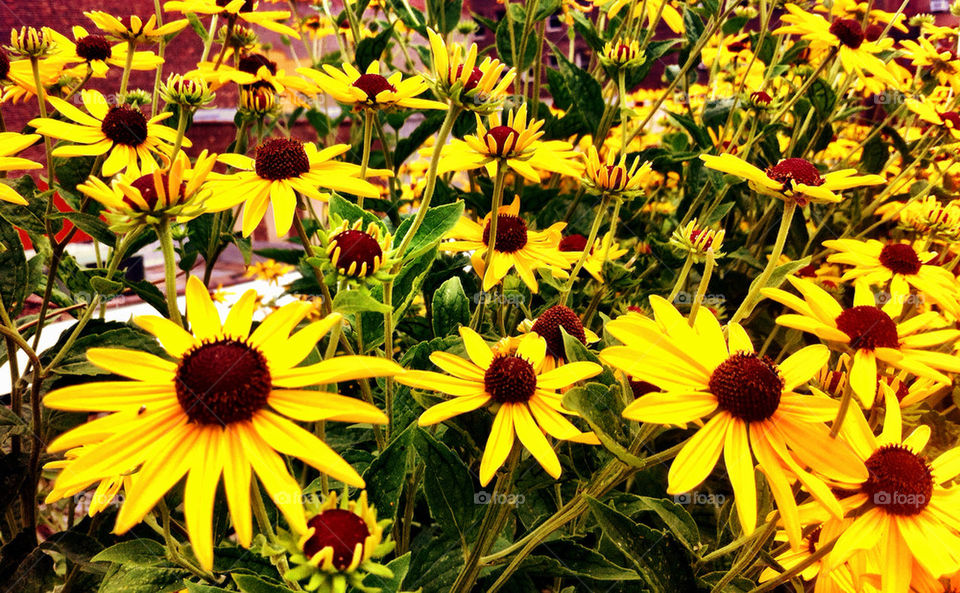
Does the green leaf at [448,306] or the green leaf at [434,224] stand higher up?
the green leaf at [434,224]

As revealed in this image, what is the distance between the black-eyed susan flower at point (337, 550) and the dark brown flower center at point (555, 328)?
32cm

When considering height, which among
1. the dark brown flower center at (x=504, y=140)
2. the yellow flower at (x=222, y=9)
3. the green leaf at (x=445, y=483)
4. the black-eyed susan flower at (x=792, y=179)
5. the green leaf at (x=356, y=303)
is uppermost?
the black-eyed susan flower at (x=792, y=179)

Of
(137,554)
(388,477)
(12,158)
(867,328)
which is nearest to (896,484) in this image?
(867,328)

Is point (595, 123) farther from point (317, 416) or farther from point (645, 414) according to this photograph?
point (317, 416)

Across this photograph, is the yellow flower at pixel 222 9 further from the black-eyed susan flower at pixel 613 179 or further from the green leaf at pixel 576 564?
the green leaf at pixel 576 564

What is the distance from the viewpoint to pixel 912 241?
123 centimetres

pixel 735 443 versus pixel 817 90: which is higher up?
pixel 817 90

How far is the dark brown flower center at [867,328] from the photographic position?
575mm

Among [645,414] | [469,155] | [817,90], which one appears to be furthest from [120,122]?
[817,90]

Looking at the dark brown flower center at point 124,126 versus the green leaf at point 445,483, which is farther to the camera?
the dark brown flower center at point 124,126

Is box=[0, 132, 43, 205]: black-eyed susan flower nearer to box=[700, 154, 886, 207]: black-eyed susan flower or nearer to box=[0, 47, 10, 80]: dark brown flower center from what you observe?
box=[0, 47, 10, 80]: dark brown flower center

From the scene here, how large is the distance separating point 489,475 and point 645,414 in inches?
5.3

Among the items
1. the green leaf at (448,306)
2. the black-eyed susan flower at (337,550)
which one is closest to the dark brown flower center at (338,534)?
the black-eyed susan flower at (337,550)

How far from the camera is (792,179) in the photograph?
0.57m
